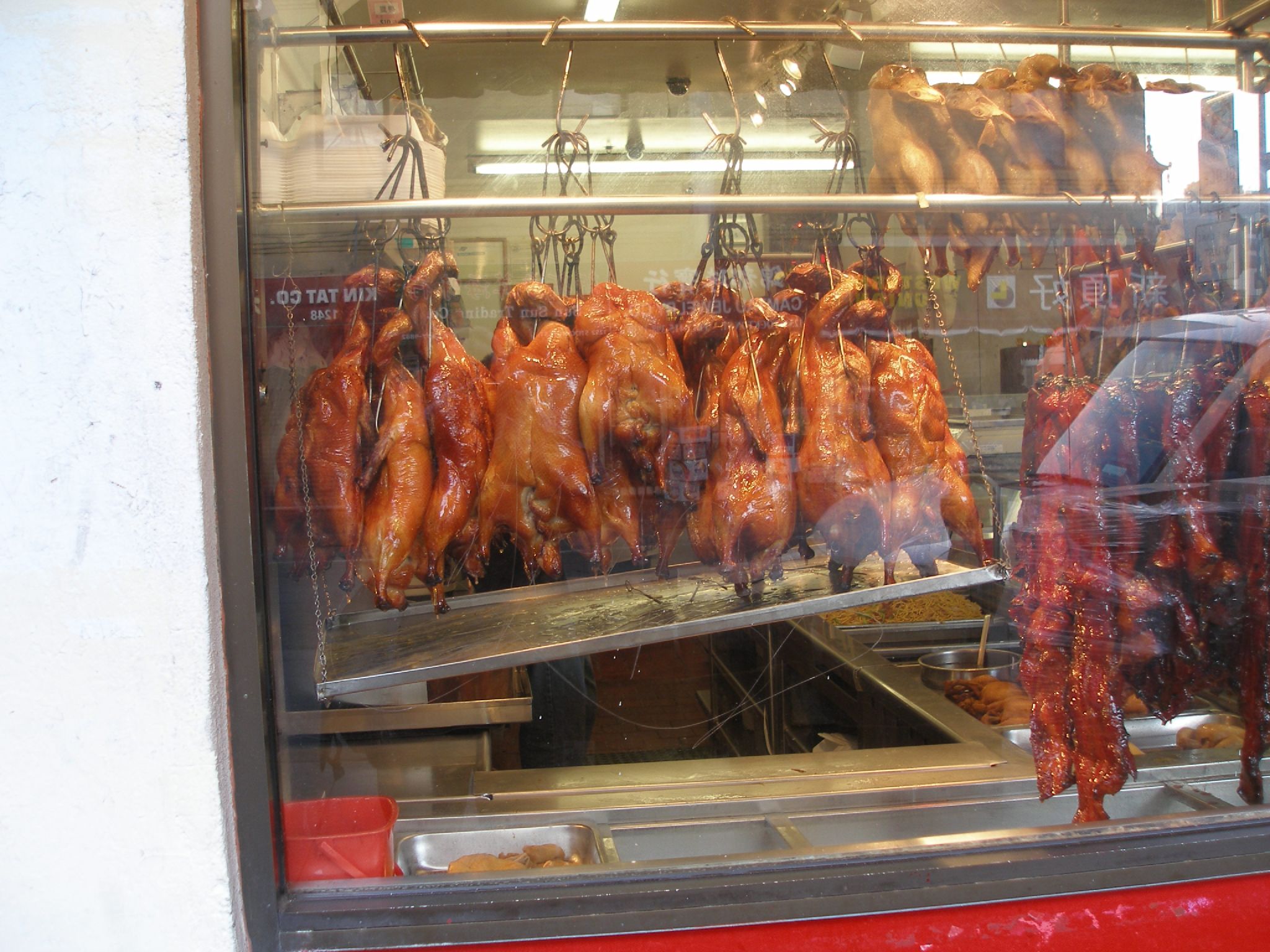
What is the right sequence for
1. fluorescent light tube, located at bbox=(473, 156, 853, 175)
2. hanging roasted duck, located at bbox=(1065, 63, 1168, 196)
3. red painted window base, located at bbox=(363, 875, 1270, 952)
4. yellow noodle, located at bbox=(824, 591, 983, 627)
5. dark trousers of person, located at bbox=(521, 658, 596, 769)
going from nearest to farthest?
red painted window base, located at bbox=(363, 875, 1270, 952) < hanging roasted duck, located at bbox=(1065, 63, 1168, 196) < fluorescent light tube, located at bbox=(473, 156, 853, 175) < dark trousers of person, located at bbox=(521, 658, 596, 769) < yellow noodle, located at bbox=(824, 591, 983, 627)

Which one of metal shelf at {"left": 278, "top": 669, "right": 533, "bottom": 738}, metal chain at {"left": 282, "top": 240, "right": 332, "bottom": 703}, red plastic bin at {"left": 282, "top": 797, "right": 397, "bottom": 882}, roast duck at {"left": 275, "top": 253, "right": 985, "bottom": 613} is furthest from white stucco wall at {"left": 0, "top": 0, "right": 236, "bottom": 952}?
metal shelf at {"left": 278, "top": 669, "right": 533, "bottom": 738}

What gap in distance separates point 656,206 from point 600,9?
131cm

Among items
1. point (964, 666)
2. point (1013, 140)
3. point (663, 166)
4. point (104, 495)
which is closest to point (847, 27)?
point (1013, 140)

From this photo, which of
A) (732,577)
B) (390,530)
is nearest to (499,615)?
(390,530)

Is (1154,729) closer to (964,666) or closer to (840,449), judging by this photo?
(964,666)

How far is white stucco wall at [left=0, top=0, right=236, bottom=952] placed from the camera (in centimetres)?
154

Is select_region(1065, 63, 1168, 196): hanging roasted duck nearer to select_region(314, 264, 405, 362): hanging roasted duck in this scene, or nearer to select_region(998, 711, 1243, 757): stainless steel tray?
select_region(998, 711, 1243, 757): stainless steel tray

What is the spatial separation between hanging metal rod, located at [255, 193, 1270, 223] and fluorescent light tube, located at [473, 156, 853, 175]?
857 mm

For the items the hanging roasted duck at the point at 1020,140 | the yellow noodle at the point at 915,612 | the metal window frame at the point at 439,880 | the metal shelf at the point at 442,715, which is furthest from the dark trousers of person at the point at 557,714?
the hanging roasted duck at the point at 1020,140

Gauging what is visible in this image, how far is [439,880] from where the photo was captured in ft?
5.83

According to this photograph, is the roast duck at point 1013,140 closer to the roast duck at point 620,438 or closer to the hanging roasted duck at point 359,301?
the roast duck at point 620,438

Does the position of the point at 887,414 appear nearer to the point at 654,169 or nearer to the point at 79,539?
the point at 654,169

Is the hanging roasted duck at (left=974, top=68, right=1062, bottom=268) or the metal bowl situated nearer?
the hanging roasted duck at (left=974, top=68, right=1062, bottom=268)

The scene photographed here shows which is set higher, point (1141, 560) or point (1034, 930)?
point (1141, 560)
